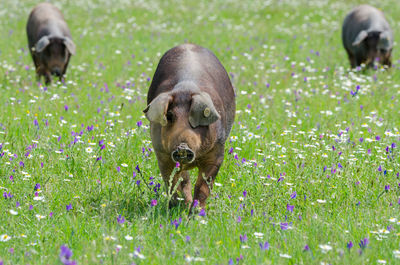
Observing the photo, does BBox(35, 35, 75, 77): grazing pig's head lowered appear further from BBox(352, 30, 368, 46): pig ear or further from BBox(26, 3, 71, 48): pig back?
BBox(352, 30, 368, 46): pig ear

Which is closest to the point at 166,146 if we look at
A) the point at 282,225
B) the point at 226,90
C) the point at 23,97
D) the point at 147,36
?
the point at 282,225

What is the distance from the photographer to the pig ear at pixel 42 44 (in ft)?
29.7

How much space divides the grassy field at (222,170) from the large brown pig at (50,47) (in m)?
0.33

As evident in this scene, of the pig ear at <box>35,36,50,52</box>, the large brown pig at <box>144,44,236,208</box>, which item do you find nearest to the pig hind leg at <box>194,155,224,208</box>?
the large brown pig at <box>144,44,236,208</box>

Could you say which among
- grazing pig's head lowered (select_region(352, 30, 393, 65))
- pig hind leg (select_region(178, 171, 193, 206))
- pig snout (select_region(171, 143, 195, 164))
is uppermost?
grazing pig's head lowered (select_region(352, 30, 393, 65))

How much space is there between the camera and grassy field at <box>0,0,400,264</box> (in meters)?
3.54

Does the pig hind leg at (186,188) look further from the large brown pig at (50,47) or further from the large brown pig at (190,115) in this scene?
the large brown pig at (50,47)

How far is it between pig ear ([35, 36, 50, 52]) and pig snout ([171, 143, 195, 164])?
19.4 ft

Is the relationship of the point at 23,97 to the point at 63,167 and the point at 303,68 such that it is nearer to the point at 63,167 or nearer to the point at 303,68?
the point at 63,167

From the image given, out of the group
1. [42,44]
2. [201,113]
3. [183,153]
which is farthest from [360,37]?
[183,153]

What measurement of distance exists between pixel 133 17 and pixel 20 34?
3473 millimetres

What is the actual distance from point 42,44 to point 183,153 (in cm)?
609

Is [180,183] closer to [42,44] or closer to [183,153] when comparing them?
[183,153]

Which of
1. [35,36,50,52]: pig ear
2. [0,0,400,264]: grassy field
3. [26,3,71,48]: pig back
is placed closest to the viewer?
[0,0,400,264]: grassy field
